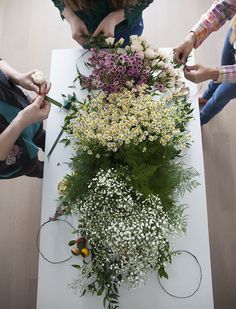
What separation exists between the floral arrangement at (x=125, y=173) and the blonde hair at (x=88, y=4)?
32 centimetres

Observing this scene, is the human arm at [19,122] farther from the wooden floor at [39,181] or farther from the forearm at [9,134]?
the wooden floor at [39,181]

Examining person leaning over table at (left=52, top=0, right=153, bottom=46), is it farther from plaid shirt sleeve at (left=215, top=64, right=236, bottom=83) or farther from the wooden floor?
the wooden floor

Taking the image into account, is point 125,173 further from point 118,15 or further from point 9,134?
point 118,15

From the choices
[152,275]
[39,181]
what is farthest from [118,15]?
[39,181]

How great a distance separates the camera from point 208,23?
134 cm

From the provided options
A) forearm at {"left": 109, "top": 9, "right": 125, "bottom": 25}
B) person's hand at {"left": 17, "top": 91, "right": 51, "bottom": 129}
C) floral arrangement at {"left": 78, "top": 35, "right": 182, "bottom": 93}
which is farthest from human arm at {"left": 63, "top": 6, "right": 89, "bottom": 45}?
person's hand at {"left": 17, "top": 91, "right": 51, "bottom": 129}

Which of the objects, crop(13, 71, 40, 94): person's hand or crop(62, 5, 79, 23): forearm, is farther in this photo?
crop(62, 5, 79, 23): forearm

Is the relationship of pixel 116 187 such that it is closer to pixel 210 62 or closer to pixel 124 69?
pixel 124 69

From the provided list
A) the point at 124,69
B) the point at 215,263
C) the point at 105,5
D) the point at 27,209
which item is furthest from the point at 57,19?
the point at 215,263

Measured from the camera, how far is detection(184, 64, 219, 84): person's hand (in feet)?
4.21

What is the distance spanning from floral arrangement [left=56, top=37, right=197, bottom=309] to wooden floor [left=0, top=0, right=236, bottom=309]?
98cm

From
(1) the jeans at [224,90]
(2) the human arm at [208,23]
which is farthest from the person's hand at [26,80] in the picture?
(1) the jeans at [224,90]

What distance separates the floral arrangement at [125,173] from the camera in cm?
95

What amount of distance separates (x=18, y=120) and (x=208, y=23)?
38.1 inches
